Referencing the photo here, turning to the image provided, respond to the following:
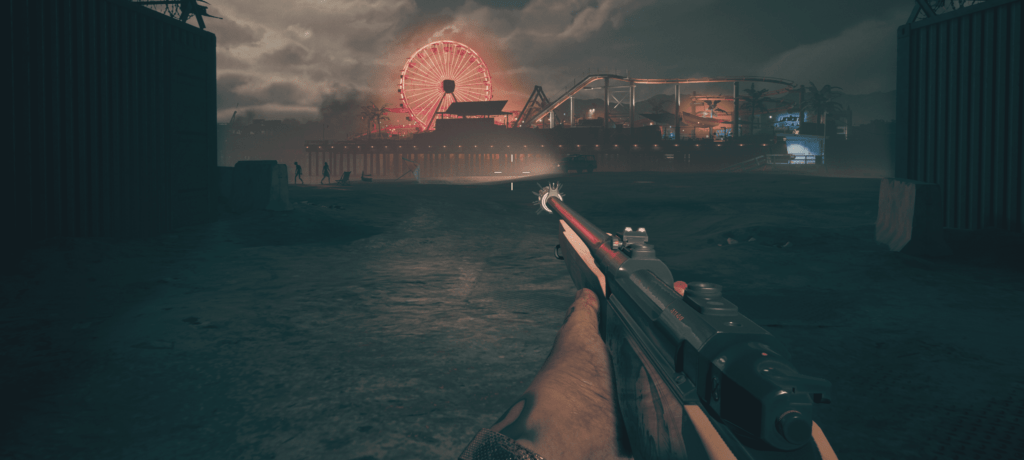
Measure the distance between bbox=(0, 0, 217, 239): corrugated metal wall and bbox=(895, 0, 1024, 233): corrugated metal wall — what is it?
14837mm

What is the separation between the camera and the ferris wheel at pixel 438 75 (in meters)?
72.9

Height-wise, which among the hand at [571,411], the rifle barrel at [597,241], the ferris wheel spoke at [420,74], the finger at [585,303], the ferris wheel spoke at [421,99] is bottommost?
the hand at [571,411]

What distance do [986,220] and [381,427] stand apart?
10.6 metres

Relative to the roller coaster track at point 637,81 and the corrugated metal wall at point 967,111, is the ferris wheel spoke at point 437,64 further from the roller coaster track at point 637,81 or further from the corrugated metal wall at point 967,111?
the corrugated metal wall at point 967,111

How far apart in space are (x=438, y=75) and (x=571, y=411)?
248 feet

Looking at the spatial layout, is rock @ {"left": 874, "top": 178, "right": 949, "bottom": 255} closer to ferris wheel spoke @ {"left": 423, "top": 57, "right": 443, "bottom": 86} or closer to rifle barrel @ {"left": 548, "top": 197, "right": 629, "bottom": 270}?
rifle barrel @ {"left": 548, "top": 197, "right": 629, "bottom": 270}

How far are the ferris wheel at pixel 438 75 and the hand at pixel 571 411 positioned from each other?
74.3 m

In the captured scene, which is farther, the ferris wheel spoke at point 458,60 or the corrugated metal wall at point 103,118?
the ferris wheel spoke at point 458,60

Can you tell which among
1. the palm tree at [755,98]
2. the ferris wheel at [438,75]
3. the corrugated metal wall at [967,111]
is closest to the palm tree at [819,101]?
the palm tree at [755,98]

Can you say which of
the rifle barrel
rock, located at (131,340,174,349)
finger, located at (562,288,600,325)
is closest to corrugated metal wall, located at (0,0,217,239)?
rock, located at (131,340,174,349)

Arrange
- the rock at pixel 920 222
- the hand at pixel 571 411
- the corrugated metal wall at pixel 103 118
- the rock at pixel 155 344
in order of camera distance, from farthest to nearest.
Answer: the rock at pixel 920 222 → the corrugated metal wall at pixel 103 118 → the rock at pixel 155 344 → the hand at pixel 571 411

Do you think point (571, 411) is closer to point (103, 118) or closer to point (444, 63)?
point (103, 118)

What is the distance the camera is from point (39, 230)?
353 inches

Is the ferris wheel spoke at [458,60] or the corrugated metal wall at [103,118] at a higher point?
the ferris wheel spoke at [458,60]
